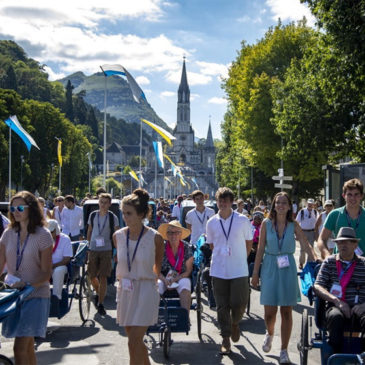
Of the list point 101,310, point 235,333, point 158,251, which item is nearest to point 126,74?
point 101,310

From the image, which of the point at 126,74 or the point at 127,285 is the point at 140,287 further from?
the point at 126,74

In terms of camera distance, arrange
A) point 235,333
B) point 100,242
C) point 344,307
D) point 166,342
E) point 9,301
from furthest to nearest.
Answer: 1. point 100,242
2. point 235,333
3. point 166,342
4. point 344,307
5. point 9,301

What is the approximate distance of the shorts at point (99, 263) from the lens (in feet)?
A: 38.7

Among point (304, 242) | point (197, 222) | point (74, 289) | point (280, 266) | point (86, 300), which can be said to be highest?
point (197, 222)

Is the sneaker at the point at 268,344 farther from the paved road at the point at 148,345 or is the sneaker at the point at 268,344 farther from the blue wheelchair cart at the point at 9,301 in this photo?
the blue wheelchair cart at the point at 9,301

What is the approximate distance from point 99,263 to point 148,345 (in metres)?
3.03

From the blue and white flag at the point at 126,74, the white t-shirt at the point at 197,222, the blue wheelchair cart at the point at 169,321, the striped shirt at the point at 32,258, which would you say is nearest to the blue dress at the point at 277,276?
the blue wheelchair cart at the point at 169,321

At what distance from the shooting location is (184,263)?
923cm

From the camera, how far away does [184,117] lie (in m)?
198

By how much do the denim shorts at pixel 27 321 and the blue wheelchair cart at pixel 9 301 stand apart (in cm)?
16

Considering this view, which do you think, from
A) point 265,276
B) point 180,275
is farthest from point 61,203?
point 265,276

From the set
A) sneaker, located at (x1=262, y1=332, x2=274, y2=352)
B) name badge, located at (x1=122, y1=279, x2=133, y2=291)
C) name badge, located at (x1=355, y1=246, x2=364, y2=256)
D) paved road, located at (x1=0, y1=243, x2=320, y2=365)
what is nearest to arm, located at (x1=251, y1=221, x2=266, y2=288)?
sneaker, located at (x1=262, y1=332, x2=274, y2=352)

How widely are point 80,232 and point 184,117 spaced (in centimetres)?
18178

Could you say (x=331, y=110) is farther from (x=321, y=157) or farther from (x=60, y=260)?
(x=60, y=260)
